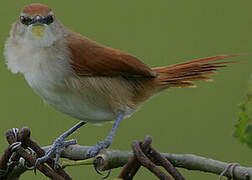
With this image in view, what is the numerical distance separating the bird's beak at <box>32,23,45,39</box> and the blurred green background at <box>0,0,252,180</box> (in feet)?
3.12

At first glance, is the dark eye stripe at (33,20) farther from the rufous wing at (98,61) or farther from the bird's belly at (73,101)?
the bird's belly at (73,101)

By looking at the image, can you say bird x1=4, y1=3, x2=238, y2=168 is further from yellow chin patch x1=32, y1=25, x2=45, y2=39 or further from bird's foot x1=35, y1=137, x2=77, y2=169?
bird's foot x1=35, y1=137, x2=77, y2=169

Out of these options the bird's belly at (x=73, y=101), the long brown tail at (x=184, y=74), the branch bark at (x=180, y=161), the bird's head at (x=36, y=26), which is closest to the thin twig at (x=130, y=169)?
the branch bark at (x=180, y=161)

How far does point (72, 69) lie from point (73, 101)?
0.61 ft

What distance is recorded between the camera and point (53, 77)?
3316 millimetres

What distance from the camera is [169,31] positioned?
7.26 meters

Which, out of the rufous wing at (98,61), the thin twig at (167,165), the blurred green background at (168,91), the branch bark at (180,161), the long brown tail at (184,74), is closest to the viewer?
the thin twig at (167,165)

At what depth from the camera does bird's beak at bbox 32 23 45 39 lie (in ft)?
11.0

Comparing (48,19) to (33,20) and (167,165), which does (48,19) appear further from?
(167,165)

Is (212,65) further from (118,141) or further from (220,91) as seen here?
(220,91)

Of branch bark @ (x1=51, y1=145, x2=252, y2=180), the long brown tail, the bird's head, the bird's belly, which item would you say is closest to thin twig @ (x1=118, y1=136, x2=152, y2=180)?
branch bark @ (x1=51, y1=145, x2=252, y2=180)

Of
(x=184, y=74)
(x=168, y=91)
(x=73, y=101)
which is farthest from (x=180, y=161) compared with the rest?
(x=168, y=91)

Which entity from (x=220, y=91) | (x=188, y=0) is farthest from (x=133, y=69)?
(x=188, y=0)

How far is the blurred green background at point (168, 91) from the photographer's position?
5.08m
